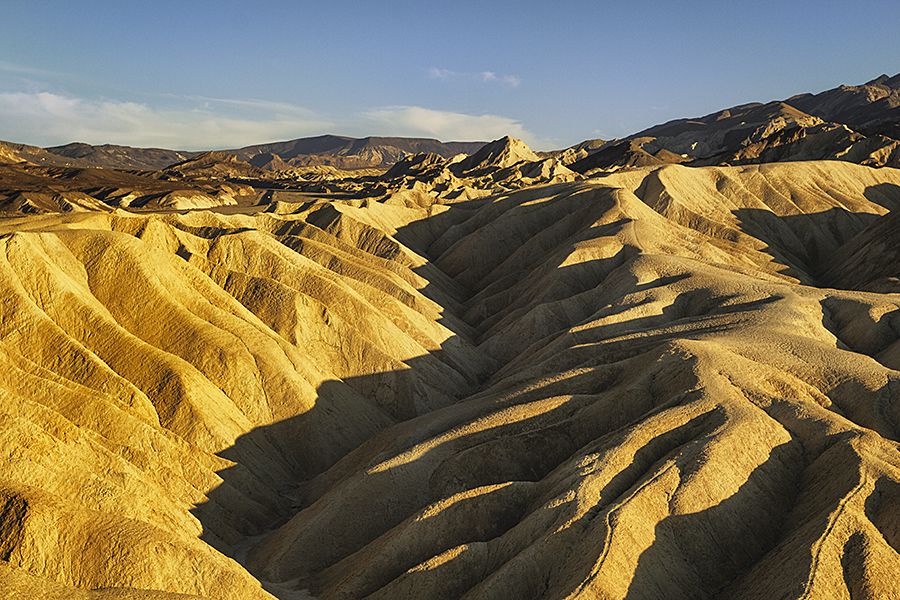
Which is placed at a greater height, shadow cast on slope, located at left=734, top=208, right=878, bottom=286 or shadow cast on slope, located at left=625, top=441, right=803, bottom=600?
shadow cast on slope, located at left=734, top=208, right=878, bottom=286

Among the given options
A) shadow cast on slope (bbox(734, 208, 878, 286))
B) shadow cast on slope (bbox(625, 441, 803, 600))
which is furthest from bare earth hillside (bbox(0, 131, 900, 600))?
shadow cast on slope (bbox(734, 208, 878, 286))

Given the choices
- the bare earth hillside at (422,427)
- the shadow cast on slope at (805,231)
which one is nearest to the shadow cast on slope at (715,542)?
the bare earth hillside at (422,427)

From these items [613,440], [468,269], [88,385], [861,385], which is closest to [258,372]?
[88,385]

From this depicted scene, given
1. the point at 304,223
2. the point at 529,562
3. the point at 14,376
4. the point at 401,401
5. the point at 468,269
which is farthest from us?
the point at 468,269

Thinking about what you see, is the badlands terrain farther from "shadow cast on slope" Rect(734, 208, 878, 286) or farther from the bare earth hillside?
"shadow cast on slope" Rect(734, 208, 878, 286)

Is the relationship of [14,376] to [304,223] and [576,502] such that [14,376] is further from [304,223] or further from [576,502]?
[304,223]
